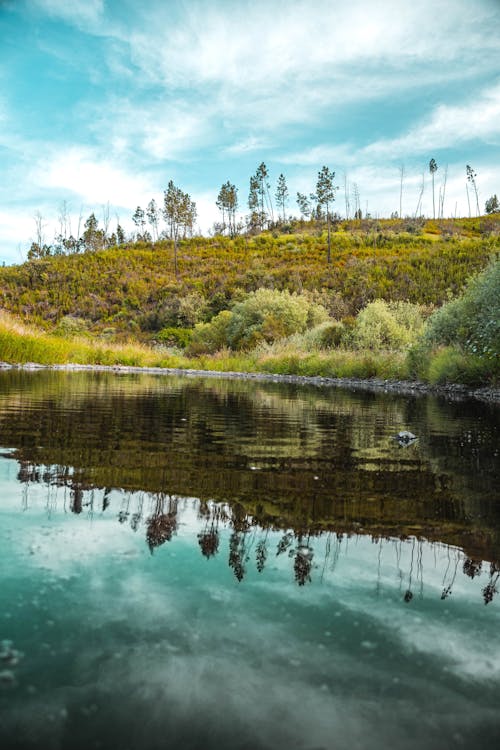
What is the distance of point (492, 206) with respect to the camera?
10988 cm

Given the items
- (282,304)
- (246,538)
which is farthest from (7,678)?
(282,304)

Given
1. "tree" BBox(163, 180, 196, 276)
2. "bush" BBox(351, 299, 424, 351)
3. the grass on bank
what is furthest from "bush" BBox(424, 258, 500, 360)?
"tree" BBox(163, 180, 196, 276)

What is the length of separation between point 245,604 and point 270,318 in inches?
1410

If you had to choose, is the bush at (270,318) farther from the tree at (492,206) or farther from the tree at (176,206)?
the tree at (492,206)

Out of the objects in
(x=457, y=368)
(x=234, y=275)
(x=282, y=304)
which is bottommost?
(x=457, y=368)

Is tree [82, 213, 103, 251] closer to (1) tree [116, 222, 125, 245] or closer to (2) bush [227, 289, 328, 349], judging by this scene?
(1) tree [116, 222, 125, 245]

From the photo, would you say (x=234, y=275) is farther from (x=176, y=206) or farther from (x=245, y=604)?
(x=245, y=604)

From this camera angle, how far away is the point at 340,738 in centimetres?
145

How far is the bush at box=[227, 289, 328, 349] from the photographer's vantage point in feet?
123

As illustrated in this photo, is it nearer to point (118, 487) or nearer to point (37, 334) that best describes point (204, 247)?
point (37, 334)

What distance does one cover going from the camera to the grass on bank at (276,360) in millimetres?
19469

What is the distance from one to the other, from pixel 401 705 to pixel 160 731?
0.68 meters

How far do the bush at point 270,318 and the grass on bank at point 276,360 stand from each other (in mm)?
2051

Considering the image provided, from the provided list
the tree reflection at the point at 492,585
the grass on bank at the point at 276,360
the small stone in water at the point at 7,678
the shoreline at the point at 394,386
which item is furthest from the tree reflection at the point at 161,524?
the grass on bank at the point at 276,360
